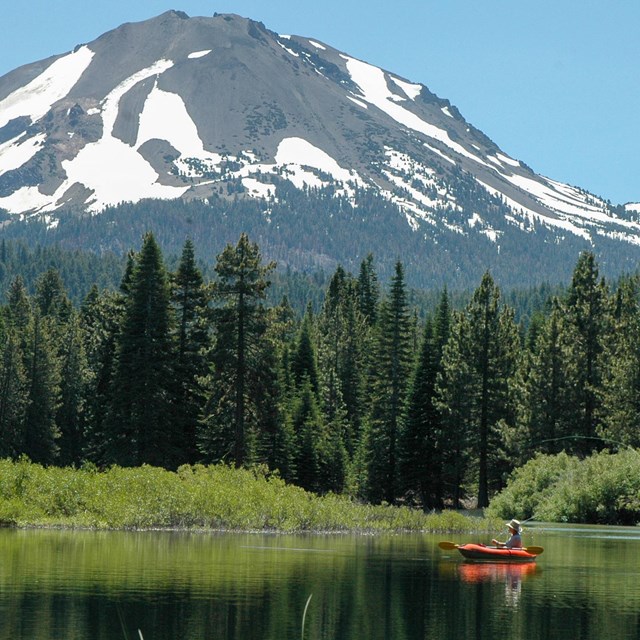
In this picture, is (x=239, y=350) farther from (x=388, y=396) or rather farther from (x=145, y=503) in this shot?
(x=388, y=396)

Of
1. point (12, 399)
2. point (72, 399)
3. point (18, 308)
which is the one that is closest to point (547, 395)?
point (12, 399)

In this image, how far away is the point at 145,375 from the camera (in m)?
68.0

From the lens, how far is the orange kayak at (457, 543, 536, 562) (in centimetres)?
3859

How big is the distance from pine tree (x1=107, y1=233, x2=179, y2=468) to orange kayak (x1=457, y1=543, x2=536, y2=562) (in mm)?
29521

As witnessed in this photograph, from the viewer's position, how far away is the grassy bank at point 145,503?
4588 centimetres

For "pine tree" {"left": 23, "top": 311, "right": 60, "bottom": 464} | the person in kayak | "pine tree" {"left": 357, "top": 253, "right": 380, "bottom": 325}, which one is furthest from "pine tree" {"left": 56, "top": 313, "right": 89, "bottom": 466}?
the person in kayak

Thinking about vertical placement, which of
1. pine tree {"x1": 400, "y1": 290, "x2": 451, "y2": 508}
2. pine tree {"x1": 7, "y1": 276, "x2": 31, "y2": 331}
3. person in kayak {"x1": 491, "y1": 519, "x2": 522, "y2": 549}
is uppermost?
pine tree {"x1": 7, "y1": 276, "x2": 31, "y2": 331}

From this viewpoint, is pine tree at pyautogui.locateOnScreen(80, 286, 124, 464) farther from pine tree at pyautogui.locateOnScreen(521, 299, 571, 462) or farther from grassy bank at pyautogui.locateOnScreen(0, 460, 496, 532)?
pine tree at pyautogui.locateOnScreen(521, 299, 571, 462)

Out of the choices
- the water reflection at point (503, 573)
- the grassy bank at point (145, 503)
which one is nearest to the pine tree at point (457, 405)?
the grassy bank at point (145, 503)

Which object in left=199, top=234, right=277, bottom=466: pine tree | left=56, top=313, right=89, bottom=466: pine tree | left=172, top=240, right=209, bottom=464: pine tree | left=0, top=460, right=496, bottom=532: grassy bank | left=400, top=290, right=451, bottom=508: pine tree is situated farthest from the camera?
left=56, top=313, right=89, bottom=466: pine tree

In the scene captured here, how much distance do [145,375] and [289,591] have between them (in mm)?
40340

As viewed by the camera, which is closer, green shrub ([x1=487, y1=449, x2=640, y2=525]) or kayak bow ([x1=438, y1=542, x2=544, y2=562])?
kayak bow ([x1=438, y1=542, x2=544, y2=562])

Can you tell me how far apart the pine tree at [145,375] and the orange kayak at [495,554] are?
29521 mm

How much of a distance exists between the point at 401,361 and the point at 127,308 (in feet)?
70.7
